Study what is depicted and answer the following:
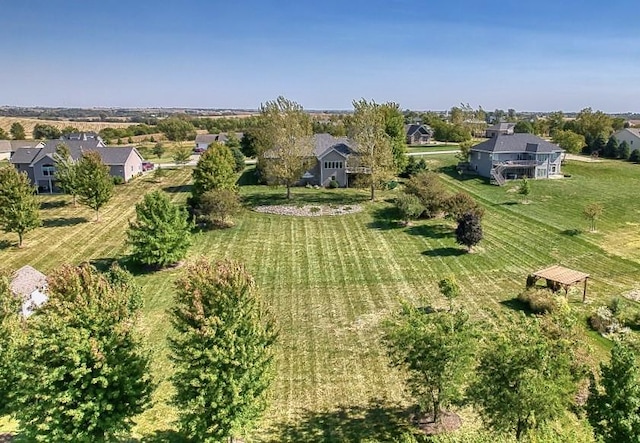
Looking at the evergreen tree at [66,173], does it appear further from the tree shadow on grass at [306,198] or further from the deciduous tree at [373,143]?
the deciduous tree at [373,143]

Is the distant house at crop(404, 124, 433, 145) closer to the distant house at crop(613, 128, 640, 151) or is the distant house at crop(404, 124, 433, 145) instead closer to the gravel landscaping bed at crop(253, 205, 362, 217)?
the distant house at crop(613, 128, 640, 151)

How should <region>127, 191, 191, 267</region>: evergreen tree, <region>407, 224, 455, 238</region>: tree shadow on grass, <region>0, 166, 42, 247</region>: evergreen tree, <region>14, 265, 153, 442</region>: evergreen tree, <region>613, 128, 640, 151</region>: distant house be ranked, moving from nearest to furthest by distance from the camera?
<region>14, 265, 153, 442</region>: evergreen tree → <region>127, 191, 191, 267</region>: evergreen tree → <region>0, 166, 42, 247</region>: evergreen tree → <region>407, 224, 455, 238</region>: tree shadow on grass → <region>613, 128, 640, 151</region>: distant house

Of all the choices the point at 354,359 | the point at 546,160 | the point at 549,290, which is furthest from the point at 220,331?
the point at 546,160

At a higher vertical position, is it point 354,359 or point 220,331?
point 220,331

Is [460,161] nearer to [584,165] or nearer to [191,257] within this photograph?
[584,165]

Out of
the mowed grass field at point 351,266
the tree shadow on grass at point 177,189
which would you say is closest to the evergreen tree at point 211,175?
the mowed grass field at point 351,266

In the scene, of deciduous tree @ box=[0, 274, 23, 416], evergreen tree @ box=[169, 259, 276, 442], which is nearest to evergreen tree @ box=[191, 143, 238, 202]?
deciduous tree @ box=[0, 274, 23, 416]

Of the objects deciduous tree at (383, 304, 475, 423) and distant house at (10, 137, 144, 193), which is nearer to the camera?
deciduous tree at (383, 304, 475, 423)
